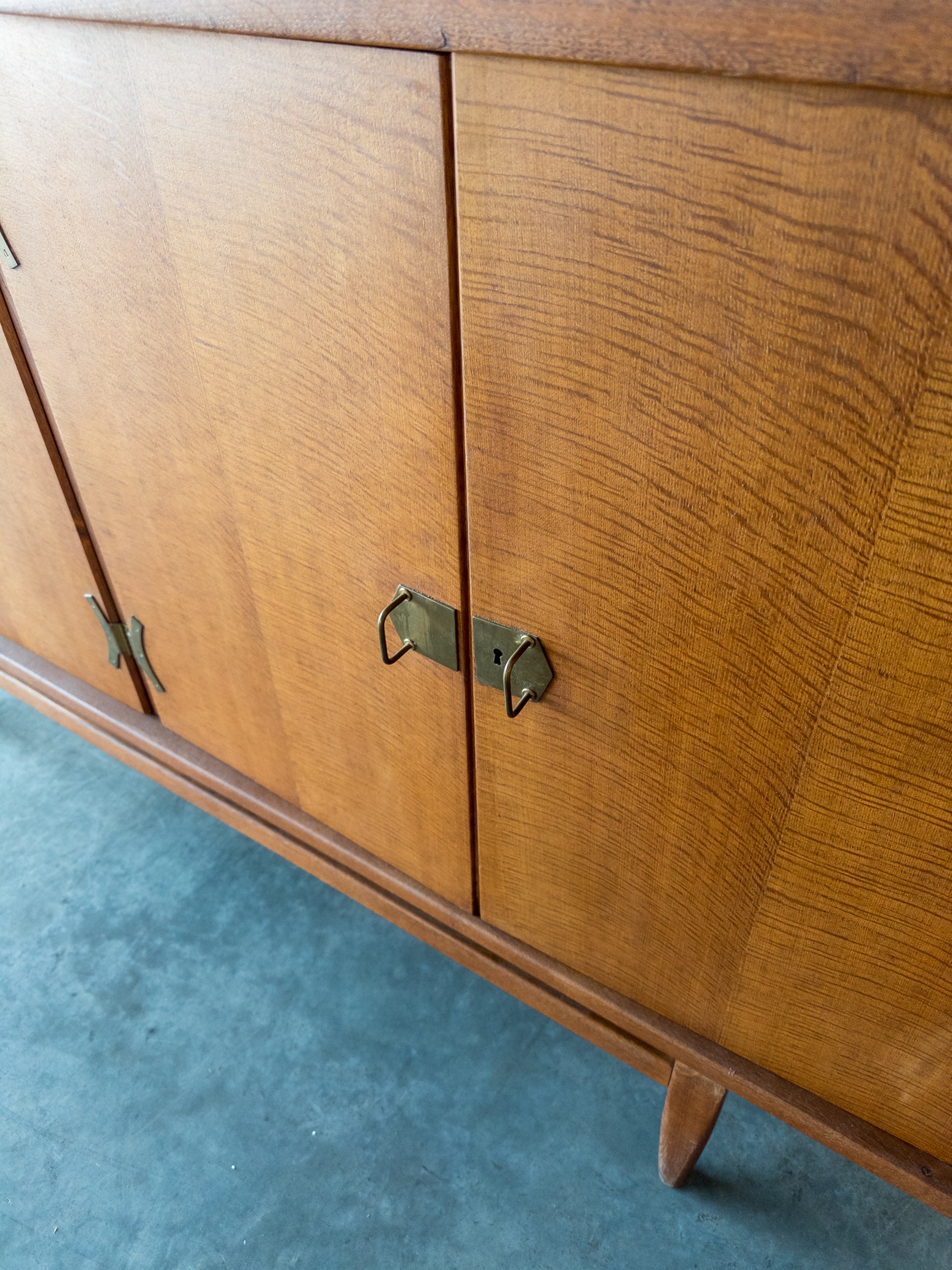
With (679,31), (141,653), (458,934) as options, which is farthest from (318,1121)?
(679,31)

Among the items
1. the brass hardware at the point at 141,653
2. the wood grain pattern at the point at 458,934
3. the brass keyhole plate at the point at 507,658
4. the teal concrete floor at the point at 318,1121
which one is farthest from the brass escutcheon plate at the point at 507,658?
the teal concrete floor at the point at 318,1121

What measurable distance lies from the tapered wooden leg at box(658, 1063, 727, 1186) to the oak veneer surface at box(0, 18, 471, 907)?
0.25 metres

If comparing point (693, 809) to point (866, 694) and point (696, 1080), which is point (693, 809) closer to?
point (866, 694)

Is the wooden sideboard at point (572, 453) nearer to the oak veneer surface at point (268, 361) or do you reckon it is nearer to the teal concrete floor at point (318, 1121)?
the oak veneer surface at point (268, 361)

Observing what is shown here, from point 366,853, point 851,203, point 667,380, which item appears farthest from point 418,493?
point 366,853

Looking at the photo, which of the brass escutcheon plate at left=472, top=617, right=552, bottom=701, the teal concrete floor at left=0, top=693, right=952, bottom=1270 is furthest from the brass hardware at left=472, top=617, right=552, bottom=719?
the teal concrete floor at left=0, top=693, right=952, bottom=1270

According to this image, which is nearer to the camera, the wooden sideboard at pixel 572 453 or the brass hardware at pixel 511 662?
the wooden sideboard at pixel 572 453

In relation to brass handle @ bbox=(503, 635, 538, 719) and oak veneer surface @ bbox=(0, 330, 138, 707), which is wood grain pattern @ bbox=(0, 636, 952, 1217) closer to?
oak veneer surface @ bbox=(0, 330, 138, 707)

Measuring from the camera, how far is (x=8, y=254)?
68cm

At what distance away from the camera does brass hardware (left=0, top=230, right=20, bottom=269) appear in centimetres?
68

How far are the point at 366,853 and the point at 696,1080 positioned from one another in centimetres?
36

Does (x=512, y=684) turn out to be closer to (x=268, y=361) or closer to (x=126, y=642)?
(x=268, y=361)

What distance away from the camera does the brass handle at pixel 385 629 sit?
61 cm

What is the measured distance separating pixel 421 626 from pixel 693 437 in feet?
0.85
